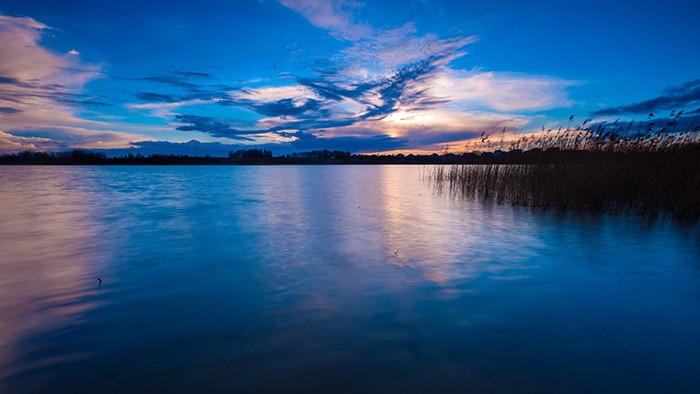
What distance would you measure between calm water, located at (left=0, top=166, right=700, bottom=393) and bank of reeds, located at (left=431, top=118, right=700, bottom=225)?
7.49ft

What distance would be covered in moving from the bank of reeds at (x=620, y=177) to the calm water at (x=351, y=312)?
228cm

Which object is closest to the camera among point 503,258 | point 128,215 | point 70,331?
point 70,331

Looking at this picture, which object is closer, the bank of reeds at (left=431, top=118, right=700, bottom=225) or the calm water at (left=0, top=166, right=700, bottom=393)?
the calm water at (left=0, top=166, right=700, bottom=393)

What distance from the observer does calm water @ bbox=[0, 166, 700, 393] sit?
8.46ft

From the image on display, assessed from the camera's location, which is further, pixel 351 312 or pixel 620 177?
pixel 620 177

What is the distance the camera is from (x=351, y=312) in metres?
3.77

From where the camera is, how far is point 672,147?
1059 centimetres

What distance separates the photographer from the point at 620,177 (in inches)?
424

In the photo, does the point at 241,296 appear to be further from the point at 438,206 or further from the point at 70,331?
the point at 438,206

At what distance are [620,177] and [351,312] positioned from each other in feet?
38.8

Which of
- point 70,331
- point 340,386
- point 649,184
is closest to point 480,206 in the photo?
point 649,184

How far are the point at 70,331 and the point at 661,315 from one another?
6.66 m

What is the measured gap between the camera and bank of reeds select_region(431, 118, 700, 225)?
9672 millimetres

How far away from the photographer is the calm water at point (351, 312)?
258 cm
